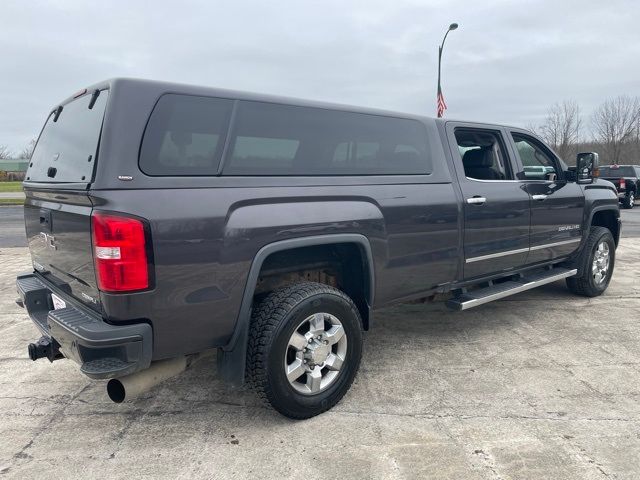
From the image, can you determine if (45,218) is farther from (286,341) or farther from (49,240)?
(286,341)

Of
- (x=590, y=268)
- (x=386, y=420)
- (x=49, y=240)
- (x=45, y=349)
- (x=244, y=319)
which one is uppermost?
(x=49, y=240)

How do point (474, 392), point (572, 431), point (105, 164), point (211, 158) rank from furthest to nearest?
point (474, 392) < point (572, 431) < point (211, 158) < point (105, 164)

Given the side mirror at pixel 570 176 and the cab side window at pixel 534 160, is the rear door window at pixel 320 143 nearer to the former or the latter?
the cab side window at pixel 534 160

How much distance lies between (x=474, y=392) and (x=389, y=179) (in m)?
1.60

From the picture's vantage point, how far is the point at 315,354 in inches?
116

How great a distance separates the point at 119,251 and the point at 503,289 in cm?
333

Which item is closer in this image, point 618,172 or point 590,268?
point 590,268

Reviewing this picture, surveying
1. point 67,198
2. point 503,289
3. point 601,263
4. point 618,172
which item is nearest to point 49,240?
point 67,198

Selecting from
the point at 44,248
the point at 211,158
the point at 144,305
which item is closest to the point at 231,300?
the point at 144,305

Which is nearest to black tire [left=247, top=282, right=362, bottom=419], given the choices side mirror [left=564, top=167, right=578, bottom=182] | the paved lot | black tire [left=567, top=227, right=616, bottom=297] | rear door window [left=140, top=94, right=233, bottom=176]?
the paved lot

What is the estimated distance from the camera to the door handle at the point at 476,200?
3855mm

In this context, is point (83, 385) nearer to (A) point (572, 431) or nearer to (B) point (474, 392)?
(B) point (474, 392)

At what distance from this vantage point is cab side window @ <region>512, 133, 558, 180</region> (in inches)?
184

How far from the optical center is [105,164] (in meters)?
2.31
